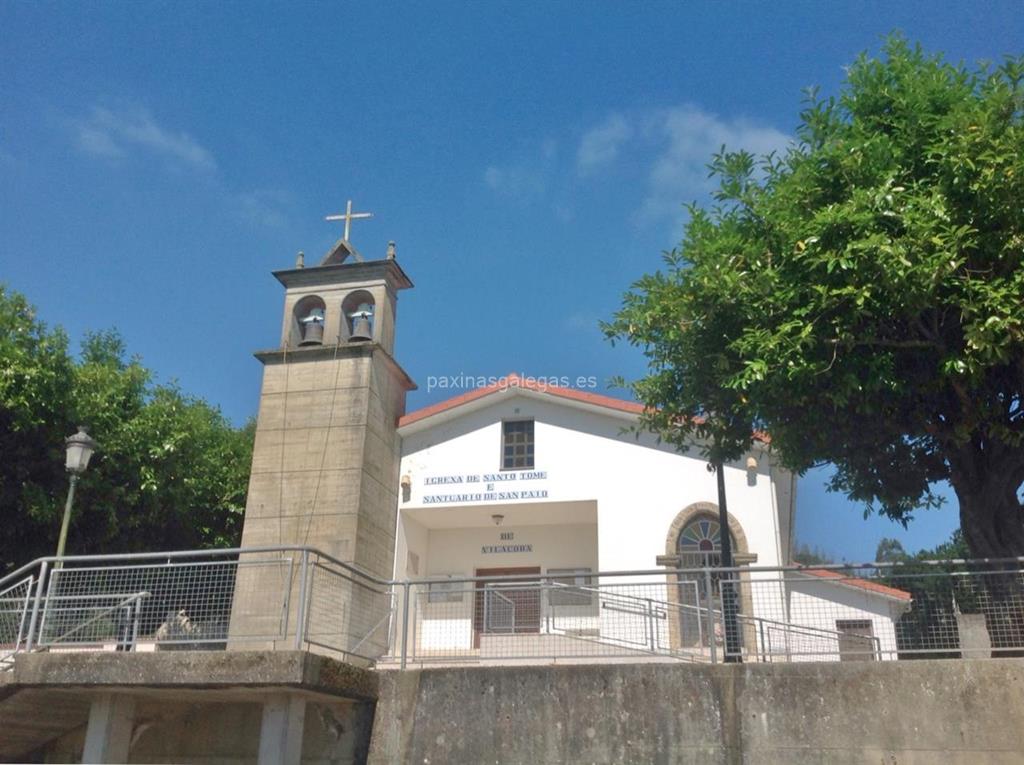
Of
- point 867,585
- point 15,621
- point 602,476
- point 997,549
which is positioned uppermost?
point 602,476

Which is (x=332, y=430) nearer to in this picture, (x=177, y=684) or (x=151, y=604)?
(x=151, y=604)

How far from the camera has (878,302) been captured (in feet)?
31.8

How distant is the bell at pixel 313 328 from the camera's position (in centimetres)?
2091

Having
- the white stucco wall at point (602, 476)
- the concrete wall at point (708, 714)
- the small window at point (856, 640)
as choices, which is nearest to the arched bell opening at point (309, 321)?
the white stucco wall at point (602, 476)

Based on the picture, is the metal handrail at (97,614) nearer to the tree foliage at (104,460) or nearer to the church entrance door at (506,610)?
the church entrance door at (506,610)

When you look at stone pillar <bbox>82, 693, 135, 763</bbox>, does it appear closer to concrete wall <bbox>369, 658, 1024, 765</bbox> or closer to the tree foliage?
concrete wall <bbox>369, 658, 1024, 765</bbox>

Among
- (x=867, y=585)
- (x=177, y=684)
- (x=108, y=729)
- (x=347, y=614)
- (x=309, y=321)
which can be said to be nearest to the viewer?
(x=177, y=684)

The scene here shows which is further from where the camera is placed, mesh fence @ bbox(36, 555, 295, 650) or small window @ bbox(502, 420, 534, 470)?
small window @ bbox(502, 420, 534, 470)

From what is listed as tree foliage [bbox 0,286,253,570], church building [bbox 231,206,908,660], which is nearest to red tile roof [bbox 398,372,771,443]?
church building [bbox 231,206,908,660]

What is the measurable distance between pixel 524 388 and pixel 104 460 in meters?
9.77

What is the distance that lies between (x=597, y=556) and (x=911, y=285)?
13.0m

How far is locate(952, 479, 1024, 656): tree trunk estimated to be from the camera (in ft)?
31.4

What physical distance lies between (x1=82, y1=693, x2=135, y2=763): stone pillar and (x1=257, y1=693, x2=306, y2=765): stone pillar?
5.58ft

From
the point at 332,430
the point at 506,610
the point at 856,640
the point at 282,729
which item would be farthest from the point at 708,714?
the point at 332,430
